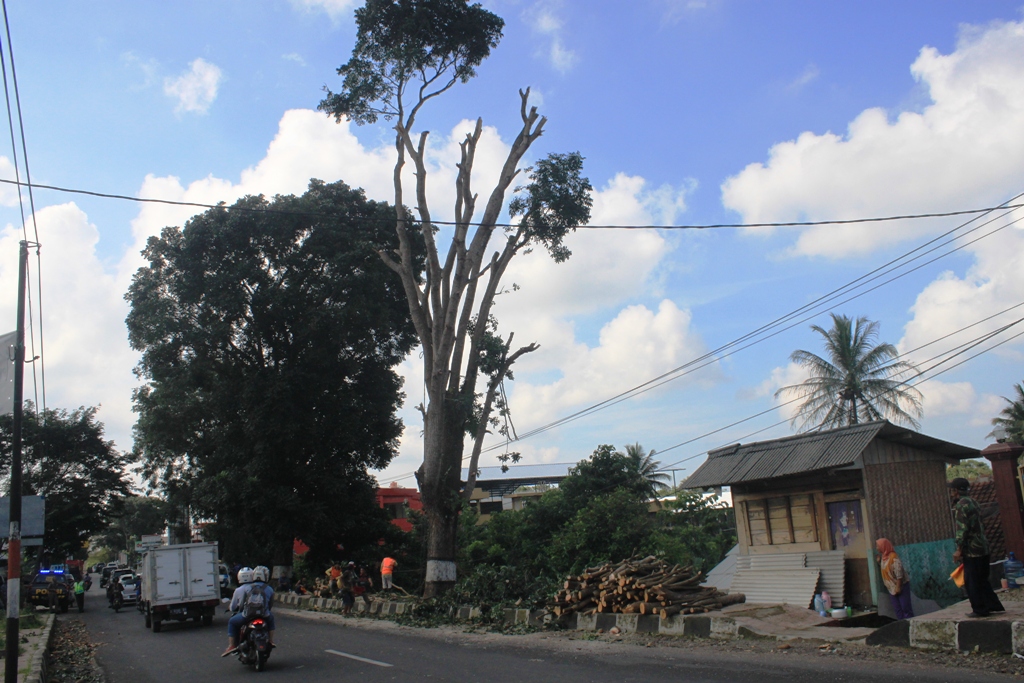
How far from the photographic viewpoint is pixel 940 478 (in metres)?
15.6

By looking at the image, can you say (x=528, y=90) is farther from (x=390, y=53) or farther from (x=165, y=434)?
(x=165, y=434)

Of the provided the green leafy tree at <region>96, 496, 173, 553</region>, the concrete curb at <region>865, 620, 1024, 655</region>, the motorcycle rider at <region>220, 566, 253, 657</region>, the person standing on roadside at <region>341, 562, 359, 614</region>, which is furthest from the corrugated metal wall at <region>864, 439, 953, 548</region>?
the green leafy tree at <region>96, 496, 173, 553</region>

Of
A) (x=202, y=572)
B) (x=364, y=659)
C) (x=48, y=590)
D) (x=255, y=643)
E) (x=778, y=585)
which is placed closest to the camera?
(x=255, y=643)

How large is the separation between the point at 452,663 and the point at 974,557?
6.82 meters

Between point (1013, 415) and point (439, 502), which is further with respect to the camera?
point (1013, 415)

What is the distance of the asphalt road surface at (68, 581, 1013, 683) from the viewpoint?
350 inches

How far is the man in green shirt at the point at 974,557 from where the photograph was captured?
9.34 m

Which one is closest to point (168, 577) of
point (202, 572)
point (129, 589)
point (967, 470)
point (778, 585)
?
point (202, 572)

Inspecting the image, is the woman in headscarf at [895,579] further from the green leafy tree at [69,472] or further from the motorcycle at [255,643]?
the green leafy tree at [69,472]

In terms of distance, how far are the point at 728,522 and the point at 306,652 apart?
2870 centimetres

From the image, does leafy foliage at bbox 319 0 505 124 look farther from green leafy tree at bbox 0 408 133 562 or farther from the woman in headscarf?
green leafy tree at bbox 0 408 133 562

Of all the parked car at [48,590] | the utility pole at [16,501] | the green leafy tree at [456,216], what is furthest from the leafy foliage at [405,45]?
the parked car at [48,590]

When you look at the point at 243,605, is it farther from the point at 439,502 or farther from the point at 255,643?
the point at 439,502

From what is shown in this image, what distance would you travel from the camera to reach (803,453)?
15.4 meters
